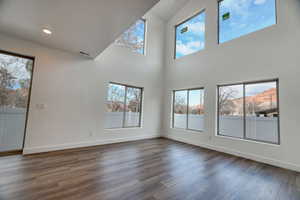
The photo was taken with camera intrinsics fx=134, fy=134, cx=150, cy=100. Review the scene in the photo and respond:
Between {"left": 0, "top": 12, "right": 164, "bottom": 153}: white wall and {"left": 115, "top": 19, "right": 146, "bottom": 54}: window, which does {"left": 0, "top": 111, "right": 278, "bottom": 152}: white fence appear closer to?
{"left": 0, "top": 12, "right": 164, "bottom": 153}: white wall

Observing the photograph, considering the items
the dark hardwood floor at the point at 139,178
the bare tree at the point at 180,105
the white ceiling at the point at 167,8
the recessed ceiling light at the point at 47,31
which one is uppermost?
the white ceiling at the point at 167,8

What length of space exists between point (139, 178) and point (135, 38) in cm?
524

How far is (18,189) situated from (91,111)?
256cm

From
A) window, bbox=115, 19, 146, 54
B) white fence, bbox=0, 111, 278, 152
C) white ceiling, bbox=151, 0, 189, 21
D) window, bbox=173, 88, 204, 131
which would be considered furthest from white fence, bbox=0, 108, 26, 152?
white ceiling, bbox=151, 0, 189, 21

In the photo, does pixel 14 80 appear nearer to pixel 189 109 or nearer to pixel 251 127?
pixel 189 109

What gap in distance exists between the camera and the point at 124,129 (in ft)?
16.6


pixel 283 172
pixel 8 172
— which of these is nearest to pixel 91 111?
pixel 8 172

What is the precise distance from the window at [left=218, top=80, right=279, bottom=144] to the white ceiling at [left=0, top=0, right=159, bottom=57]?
3.69 meters

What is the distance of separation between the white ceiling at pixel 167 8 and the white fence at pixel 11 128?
6.23m

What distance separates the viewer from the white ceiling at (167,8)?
5.75 meters

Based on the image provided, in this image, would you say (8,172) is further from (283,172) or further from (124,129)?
(283,172)

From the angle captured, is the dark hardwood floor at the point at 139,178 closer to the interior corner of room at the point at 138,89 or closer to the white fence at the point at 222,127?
the interior corner of room at the point at 138,89

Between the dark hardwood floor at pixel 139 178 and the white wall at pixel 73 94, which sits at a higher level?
the white wall at pixel 73 94

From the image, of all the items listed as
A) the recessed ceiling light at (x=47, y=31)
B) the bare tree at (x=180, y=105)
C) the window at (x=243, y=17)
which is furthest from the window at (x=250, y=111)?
the recessed ceiling light at (x=47, y=31)
